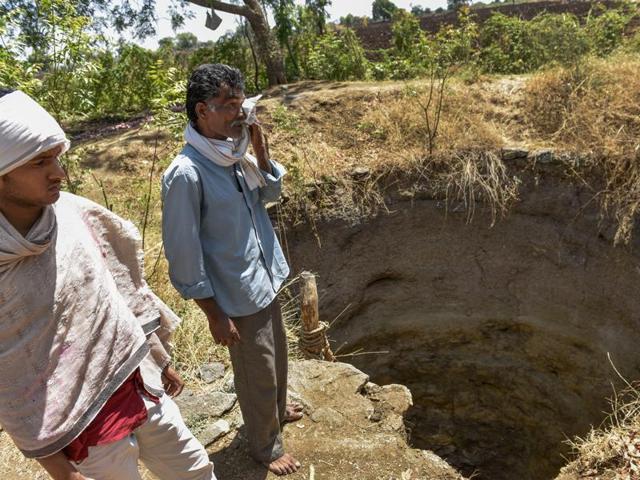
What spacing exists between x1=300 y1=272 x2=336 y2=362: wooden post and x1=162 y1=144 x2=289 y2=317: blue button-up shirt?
4.47ft

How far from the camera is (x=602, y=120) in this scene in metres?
5.09

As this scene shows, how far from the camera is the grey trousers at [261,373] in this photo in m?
2.26

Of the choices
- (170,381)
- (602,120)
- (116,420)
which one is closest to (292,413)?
(170,381)

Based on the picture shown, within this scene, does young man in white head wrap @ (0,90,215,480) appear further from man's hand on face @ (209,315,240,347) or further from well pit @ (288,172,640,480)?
well pit @ (288,172,640,480)

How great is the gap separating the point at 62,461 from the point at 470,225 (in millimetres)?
4842

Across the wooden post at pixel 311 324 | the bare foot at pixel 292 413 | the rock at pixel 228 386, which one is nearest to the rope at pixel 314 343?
the wooden post at pixel 311 324

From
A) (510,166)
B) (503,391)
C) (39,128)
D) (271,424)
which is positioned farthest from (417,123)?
(39,128)

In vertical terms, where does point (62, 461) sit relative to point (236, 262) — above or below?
below

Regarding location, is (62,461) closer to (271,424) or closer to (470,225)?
(271,424)

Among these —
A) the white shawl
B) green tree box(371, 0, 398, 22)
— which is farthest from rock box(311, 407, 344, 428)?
green tree box(371, 0, 398, 22)

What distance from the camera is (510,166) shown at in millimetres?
5250

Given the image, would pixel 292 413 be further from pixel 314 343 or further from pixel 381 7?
pixel 381 7

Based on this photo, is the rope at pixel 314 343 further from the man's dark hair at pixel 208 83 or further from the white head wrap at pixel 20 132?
the white head wrap at pixel 20 132

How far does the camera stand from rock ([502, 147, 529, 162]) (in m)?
5.16
